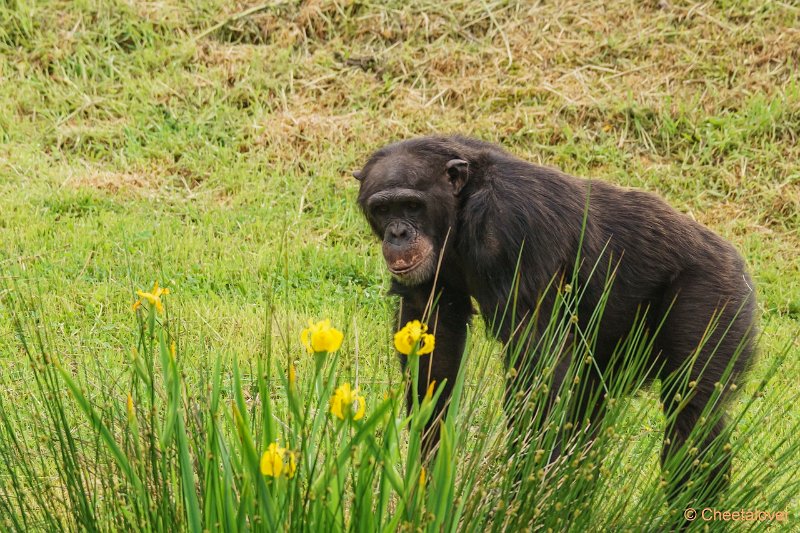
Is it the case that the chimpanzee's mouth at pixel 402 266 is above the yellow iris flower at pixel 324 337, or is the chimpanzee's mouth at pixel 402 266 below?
below

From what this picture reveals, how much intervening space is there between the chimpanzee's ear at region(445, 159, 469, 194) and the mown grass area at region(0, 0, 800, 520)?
1.73 metres

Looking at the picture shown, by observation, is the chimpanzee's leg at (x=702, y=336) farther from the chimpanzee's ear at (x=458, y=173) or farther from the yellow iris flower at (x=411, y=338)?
the yellow iris flower at (x=411, y=338)

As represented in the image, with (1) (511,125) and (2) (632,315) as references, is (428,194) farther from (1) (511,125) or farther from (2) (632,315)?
(1) (511,125)

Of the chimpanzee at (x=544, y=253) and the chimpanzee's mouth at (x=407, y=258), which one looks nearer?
the chimpanzee at (x=544, y=253)

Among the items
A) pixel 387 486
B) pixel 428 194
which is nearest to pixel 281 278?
pixel 428 194

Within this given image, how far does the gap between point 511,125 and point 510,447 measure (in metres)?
5.78

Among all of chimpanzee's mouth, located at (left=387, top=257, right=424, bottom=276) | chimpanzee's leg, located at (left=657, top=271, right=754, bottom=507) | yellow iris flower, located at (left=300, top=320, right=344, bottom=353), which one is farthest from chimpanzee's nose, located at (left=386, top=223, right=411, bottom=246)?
yellow iris flower, located at (left=300, top=320, right=344, bottom=353)

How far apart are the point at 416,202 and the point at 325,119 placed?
4.26 metres

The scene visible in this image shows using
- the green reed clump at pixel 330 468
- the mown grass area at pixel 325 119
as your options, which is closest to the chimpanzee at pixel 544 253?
the green reed clump at pixel 330 468

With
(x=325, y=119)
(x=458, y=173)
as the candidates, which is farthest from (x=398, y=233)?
(x=325, y=119)

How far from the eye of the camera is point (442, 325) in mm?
4723

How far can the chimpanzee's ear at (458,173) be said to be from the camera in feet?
15.2

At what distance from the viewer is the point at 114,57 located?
9.18 metres

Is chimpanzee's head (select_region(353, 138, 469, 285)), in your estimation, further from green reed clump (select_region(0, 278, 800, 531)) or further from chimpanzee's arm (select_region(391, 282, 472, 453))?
green reed clump (select_region(0, 278, 800, 531))
